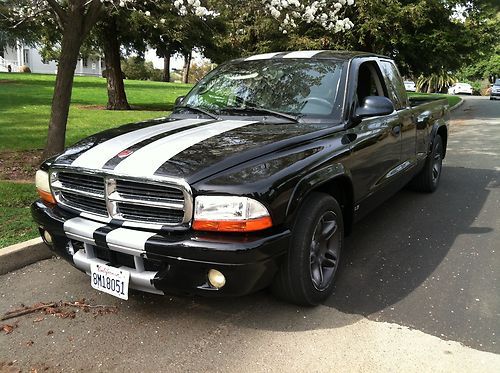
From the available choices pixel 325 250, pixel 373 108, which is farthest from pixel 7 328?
pixel 373 108

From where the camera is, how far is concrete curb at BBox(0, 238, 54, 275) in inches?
156

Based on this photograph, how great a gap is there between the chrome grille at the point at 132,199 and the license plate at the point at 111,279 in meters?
0.30

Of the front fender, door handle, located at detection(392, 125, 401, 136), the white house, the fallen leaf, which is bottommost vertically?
the fallen leaf

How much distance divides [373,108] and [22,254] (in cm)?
313

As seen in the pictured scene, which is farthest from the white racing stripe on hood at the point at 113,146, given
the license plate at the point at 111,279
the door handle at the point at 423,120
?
the door handle at the point at 423,120

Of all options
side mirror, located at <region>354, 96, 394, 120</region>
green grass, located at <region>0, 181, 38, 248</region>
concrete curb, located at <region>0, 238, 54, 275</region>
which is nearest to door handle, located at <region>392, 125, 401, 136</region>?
side mirror, located at <region>354, 96, 394, 120</region>

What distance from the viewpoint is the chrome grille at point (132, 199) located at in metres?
2.77

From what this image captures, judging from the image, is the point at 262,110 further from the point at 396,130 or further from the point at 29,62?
the point at 29,62

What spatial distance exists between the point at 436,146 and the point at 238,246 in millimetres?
4650

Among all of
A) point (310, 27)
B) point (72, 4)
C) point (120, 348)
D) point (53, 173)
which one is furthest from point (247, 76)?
point (310, 27)

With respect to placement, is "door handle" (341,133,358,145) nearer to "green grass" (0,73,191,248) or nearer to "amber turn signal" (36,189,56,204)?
"amber turn signal" (36,189,56,204)

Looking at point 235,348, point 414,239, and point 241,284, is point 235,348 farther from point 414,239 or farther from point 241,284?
point 414,239

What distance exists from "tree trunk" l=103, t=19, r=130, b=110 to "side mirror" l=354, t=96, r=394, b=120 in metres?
13.9

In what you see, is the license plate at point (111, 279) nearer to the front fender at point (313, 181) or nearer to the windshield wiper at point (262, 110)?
the front fender at point (313, 181)
